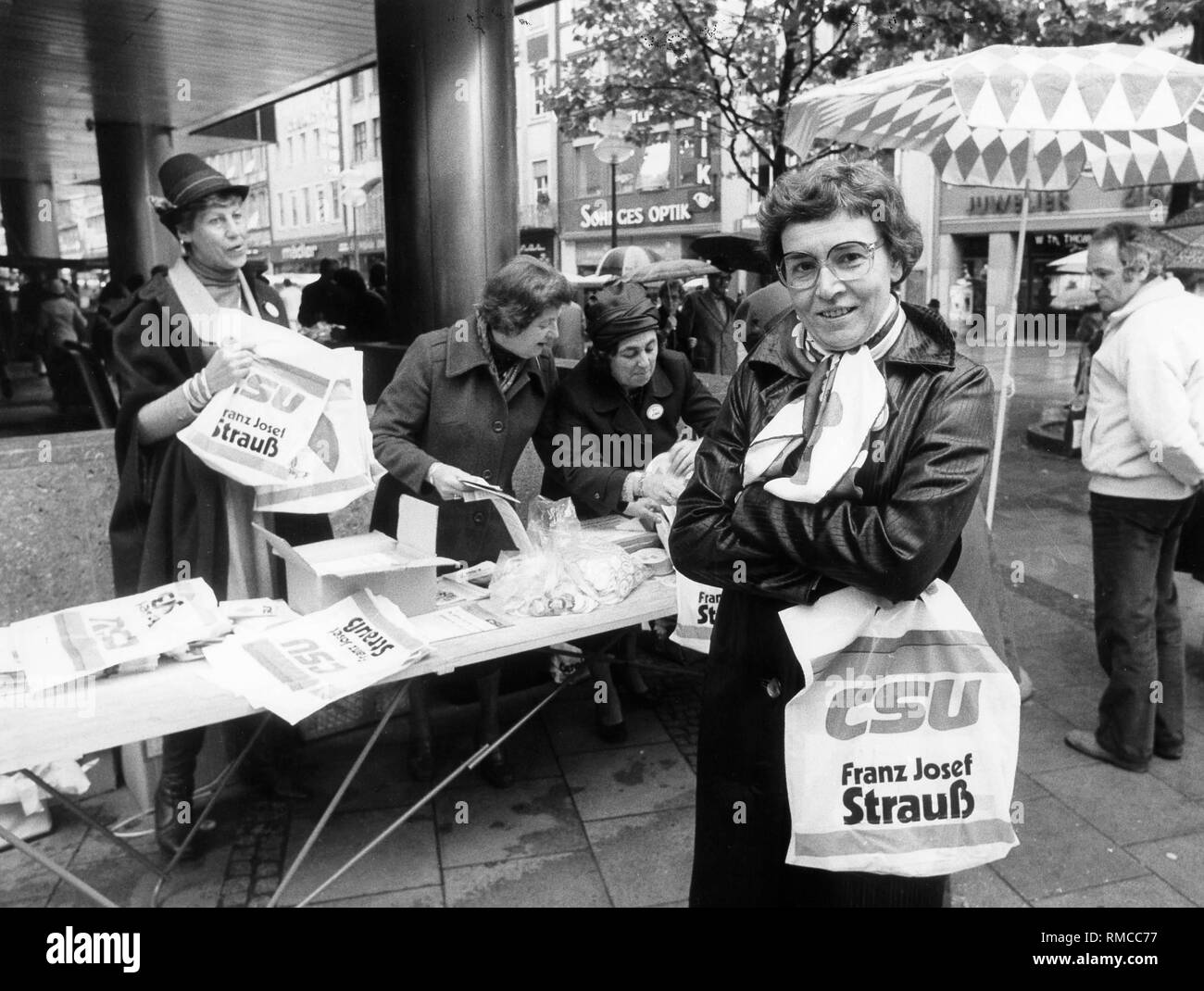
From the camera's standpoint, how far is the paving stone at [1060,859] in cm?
308

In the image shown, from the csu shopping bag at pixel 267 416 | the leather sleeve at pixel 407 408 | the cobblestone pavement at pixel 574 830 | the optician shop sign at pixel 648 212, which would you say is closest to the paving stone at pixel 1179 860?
the cobblestone pavement at pixel 574 830

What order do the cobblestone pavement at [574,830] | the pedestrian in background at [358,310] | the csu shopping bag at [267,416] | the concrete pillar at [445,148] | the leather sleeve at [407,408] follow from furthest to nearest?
the pedestrian in background at [358,310]
the concrete pillar at [445,148]
the leather sleeve at [407,408]
the cobblestone pavement at [574,830]
the csu shopping bag at [267,416]

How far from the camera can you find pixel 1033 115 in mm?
3797

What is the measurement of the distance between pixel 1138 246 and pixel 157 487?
3.44m

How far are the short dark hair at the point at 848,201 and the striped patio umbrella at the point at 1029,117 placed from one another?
2316 mm

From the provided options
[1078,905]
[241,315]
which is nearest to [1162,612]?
[1078,905]

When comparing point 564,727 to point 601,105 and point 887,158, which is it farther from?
point 887,158

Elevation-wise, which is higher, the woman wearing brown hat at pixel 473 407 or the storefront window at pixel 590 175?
the storefront window at pixel 590 175

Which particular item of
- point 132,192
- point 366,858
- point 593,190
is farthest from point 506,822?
point 593,190

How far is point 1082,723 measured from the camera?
4.23 m

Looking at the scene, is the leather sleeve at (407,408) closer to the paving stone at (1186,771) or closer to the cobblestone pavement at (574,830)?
the cobblestone pavement at (574,830)

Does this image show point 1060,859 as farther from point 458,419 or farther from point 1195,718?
point 458,419

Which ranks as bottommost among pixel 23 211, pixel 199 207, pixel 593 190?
pixel 199 207

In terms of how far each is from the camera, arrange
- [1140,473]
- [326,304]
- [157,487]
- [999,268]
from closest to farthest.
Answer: [157,487] → [1140,473] → [326,304] → [999,268]
